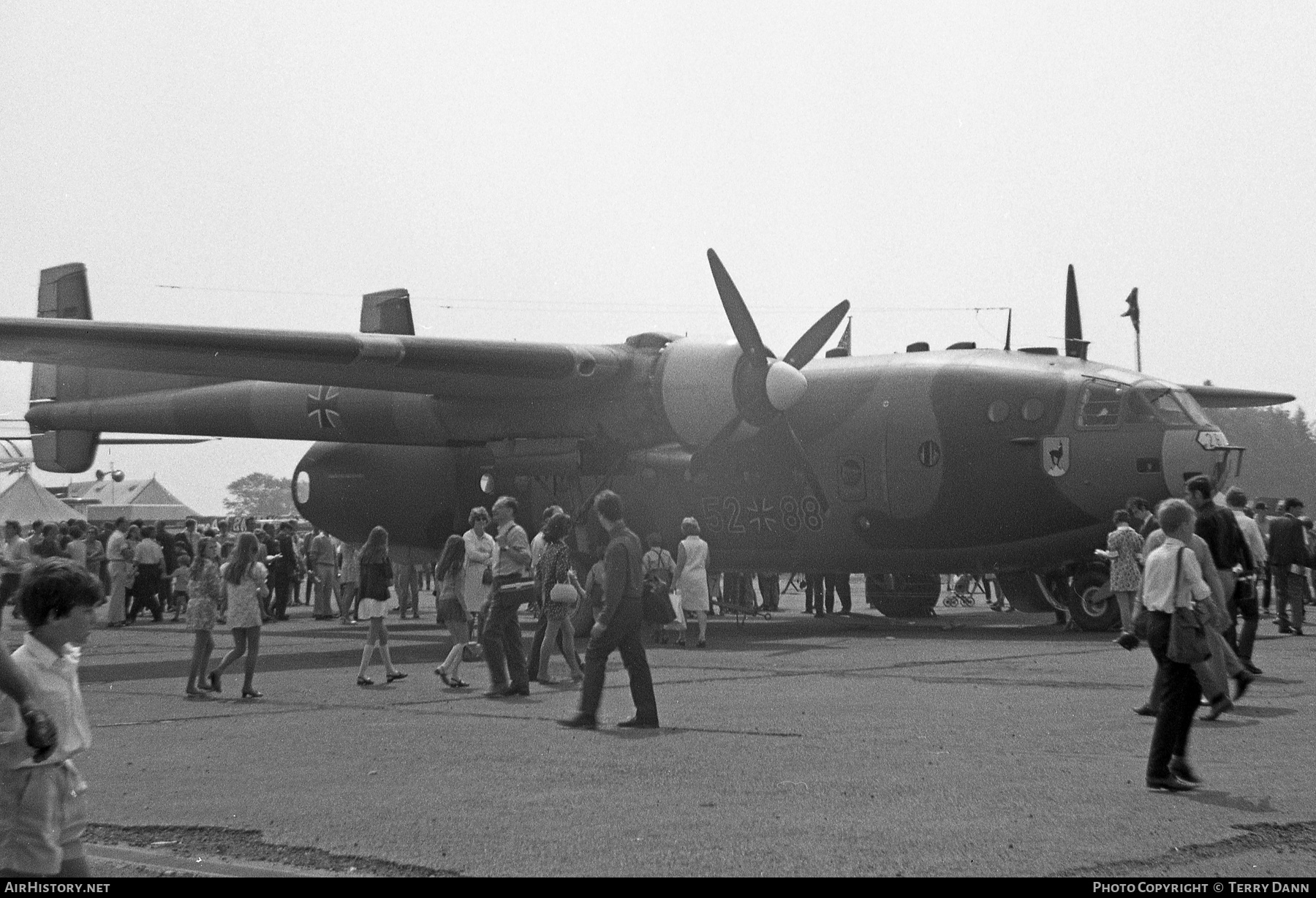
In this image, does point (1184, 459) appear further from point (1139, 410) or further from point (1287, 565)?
point (1287, 565)

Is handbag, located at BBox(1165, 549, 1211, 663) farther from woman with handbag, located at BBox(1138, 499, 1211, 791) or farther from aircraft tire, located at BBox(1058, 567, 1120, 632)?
aircraft tire, located at BBox(1058, 567, 1120, 632)

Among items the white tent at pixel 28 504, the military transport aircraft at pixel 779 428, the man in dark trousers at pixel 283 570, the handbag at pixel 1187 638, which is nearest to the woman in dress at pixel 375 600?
the military transport aircraft at pixel 779 428

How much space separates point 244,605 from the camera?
48.4 feet

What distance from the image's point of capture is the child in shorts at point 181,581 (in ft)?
101

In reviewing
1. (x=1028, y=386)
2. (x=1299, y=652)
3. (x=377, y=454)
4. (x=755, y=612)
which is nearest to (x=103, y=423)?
(x=377, y=454)

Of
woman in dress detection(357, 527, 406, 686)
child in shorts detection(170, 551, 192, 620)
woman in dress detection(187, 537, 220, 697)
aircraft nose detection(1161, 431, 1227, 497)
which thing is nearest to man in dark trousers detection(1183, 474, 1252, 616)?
aircraft nose detection(1161, 431, 1227, 497)

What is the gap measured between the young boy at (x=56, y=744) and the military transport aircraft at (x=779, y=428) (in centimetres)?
1454

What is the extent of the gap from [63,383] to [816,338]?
16.1 m

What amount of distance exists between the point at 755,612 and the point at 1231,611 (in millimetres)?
13888

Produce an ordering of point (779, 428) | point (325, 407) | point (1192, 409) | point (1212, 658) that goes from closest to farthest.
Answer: point (1212, 658), point (1192, 409), point (779, 428), point (325, 407)

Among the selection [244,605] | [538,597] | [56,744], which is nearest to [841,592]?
[538,597]

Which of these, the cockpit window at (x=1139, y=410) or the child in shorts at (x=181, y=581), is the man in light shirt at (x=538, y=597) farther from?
the child in shorts at (x=181, y=581)

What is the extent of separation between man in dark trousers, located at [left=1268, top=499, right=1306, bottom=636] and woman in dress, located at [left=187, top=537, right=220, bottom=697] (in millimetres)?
13754
